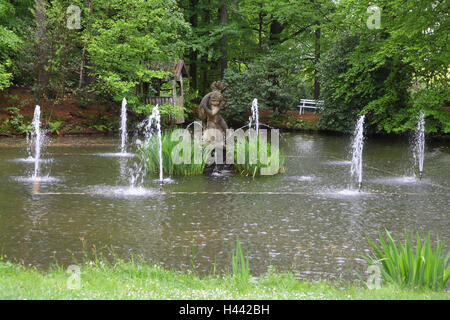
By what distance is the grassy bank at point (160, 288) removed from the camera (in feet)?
15.4

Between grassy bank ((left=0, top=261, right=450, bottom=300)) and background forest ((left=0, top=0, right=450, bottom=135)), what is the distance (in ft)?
61.7

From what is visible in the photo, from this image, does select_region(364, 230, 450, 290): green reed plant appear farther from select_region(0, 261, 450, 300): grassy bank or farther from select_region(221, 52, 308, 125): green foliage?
select_region(221, 52, 308, 125): green foliage

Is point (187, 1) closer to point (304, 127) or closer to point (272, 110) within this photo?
point (272, 110)

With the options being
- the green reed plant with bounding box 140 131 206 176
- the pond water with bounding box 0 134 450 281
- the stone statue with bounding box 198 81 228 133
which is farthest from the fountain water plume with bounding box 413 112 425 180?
the green reed plant with bounding box 140 131 206 176

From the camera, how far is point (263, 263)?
6926mm

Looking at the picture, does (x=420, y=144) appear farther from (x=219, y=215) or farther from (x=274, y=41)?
(x=274, y=41)

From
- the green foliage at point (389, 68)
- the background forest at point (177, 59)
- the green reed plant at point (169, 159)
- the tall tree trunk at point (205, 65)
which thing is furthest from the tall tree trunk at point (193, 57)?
the green reed plant at point (169, 159)

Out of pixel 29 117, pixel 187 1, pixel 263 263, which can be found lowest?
pixel 263 263

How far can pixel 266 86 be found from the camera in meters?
32.8

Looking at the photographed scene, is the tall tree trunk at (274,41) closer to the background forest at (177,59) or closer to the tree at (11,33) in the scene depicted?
the background forest at (177,59)

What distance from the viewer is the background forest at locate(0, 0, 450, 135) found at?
23938 mm
